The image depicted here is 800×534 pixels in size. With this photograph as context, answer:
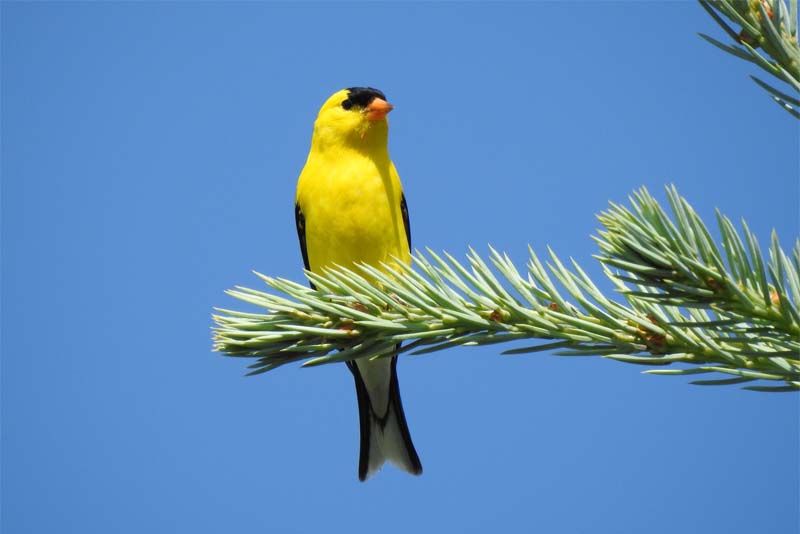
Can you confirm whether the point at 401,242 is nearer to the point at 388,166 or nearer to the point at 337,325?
the point at 388,166

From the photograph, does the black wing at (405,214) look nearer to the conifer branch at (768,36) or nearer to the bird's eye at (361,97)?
the bird's eye at (361,97)

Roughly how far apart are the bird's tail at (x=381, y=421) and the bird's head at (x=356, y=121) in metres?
1.08

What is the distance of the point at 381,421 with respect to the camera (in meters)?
3.96

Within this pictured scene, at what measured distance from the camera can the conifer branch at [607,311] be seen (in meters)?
1.00

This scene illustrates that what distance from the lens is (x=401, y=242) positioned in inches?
152

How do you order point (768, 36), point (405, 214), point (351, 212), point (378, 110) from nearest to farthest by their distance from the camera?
point (768, 36) < point (351, 212) < point (378, 110) < point (405, 214)

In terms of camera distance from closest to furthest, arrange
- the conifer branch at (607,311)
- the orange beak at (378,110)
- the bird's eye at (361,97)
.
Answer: the conifer branch at (607,311) < the orange beak at (378,110) < the bird's eye at (361,97)

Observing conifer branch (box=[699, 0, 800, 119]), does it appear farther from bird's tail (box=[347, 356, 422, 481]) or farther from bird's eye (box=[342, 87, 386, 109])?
bird's eye (box=[342, 87, 386, 109])

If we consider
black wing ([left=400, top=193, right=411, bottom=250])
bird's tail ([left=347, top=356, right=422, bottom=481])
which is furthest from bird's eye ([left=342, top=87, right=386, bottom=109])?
bird's tail ([left=347, top=356, right=422, bottom=481])

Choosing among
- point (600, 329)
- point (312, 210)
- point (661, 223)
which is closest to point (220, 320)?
point (600, 329)

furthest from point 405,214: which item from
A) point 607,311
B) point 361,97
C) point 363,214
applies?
point 607,311

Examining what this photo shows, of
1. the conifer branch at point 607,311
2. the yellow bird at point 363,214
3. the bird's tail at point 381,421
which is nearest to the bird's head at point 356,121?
the yellow bird at point 363,214

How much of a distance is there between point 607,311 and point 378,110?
2878mm

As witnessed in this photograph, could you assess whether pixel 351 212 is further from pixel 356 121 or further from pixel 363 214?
pixel 356 121
